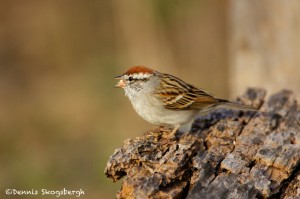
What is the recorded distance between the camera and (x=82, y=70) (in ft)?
34.2

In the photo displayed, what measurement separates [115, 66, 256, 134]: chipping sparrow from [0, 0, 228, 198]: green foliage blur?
2530mm

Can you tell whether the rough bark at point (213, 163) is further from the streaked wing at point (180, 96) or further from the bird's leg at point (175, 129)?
the streaked wing at point (180, 96)

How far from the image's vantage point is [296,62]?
6941 millimetres

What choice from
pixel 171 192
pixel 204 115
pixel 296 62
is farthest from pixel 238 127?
pixel 296 62

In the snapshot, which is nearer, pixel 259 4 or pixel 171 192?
pixel 171 192

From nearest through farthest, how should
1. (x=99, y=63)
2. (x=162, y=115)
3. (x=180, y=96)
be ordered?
(x=162, y=115) < (x=180, y=96) < (x=99, y=63)

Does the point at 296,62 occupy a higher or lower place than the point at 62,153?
higher

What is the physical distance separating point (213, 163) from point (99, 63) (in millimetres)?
6221

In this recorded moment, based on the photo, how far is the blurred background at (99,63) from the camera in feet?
24.1

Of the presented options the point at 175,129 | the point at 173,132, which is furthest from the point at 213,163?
the point at 175,129

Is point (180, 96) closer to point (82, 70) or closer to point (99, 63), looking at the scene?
point (99, 63)

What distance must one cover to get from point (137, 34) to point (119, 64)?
1.95ft

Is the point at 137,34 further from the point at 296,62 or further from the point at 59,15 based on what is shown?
the point at 296,62

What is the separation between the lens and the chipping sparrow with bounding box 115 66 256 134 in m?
5.33
